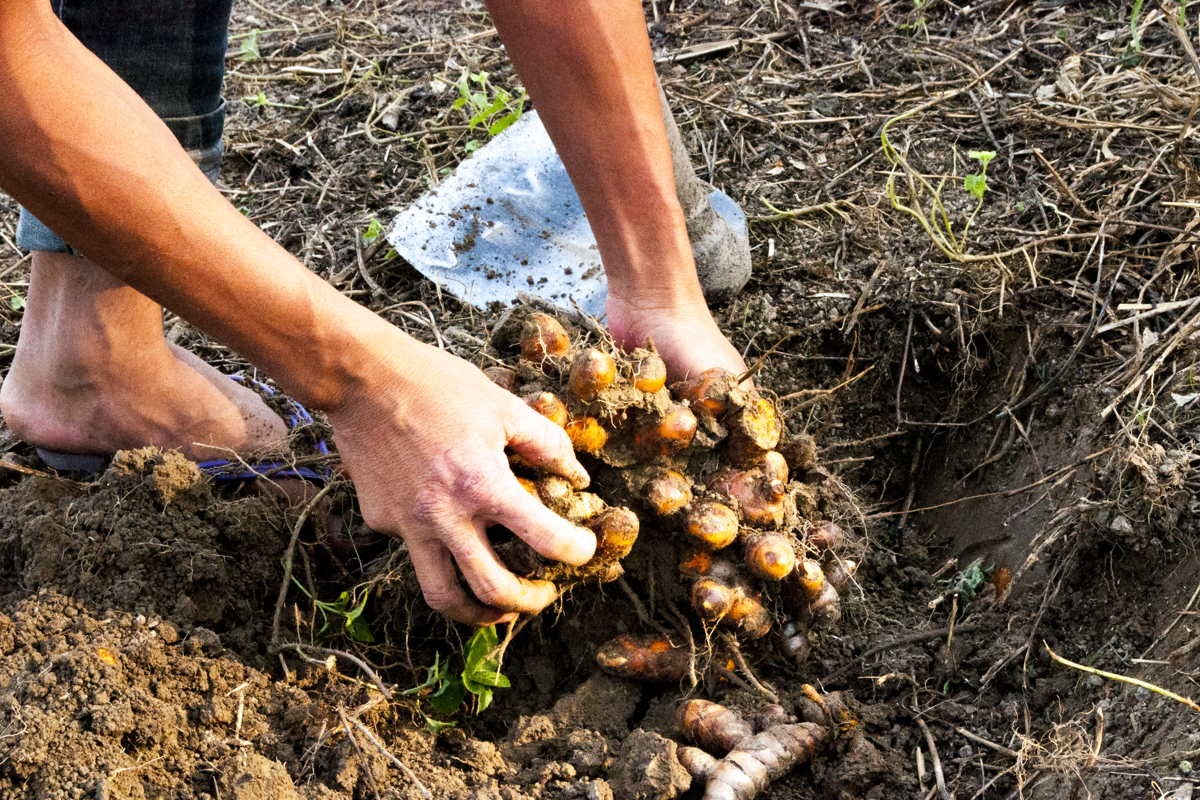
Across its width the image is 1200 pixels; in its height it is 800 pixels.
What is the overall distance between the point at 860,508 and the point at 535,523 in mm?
759

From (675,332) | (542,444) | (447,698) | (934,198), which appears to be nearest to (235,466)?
(447,698)

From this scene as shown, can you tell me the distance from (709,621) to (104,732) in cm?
89

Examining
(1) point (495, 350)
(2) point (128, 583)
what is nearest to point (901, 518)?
(1) point (495, 350)

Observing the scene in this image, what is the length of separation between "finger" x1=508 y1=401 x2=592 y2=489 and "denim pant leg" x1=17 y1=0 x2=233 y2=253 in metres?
0.94

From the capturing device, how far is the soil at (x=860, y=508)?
155 cm

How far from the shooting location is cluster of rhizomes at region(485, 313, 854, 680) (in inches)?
66.2

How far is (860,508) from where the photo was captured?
202 centimetres

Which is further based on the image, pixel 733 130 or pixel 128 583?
pixel 733 130

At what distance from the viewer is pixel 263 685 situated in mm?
1641

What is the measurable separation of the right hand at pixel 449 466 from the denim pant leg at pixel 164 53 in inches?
31.3

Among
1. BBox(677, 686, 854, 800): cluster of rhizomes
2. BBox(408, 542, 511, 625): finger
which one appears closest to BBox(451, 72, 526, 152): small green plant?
BBox(408, 542, 511, 625): finger

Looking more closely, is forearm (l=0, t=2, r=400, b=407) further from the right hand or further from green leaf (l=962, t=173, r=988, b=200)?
green leaf (l=962, t=173, r=988, b=200)

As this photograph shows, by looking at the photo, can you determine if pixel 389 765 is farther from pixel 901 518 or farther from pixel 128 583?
pixel 901 518

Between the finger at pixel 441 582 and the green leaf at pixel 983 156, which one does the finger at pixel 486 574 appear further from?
the green leaf at pixel 983 156
